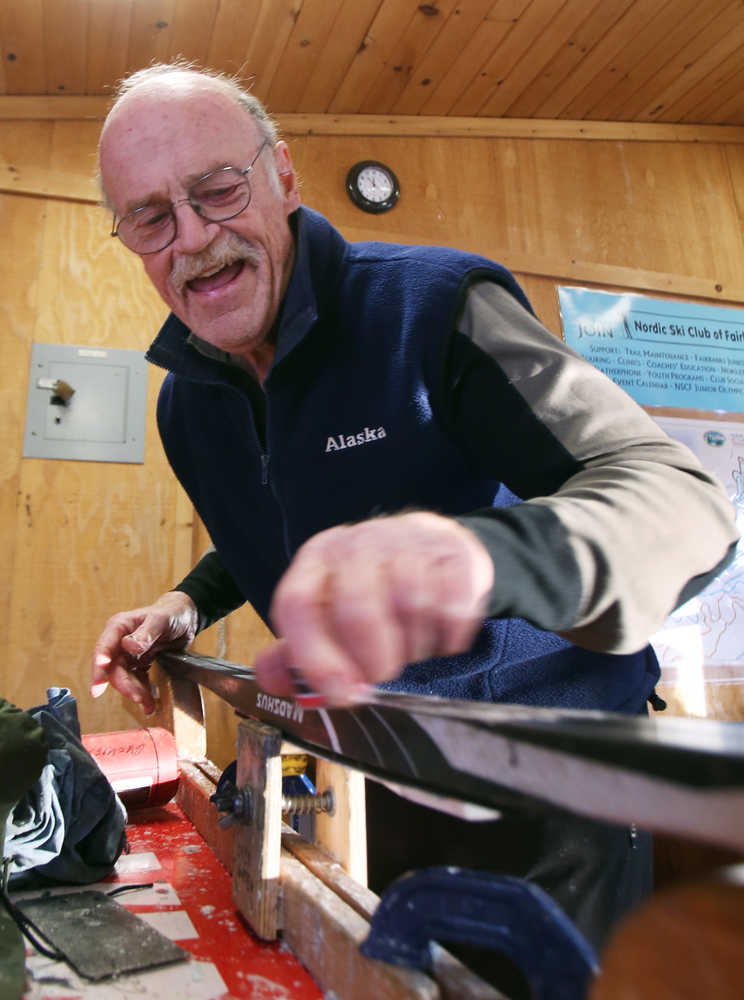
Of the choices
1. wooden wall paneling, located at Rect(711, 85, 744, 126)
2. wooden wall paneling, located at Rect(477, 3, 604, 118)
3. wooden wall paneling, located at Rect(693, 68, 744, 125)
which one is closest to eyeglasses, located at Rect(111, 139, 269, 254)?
wooden wall paneling, located at Rect(477, 3, 604, 118)

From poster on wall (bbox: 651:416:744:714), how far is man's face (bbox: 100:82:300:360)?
2.09 m

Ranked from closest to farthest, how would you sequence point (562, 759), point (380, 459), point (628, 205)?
point (562, 759)
point (380, 459)
point (628, 205)

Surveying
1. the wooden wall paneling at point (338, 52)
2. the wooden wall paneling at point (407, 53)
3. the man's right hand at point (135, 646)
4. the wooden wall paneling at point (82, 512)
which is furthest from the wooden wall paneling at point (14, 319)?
the wooden wall paneling at point (407, 53)

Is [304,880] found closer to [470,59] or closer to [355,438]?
[355,438]

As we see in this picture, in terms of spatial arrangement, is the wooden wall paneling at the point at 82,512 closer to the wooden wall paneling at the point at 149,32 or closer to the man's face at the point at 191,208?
the wooden wall paneling at the point at 149,32

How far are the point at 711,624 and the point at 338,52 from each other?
7.87 feet

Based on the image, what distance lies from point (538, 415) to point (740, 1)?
2524 millimetres

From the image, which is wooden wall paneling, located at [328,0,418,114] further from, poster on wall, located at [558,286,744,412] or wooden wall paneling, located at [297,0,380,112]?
poster on wall, located at [558,286,744,412]

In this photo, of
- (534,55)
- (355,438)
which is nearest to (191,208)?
(355,438)

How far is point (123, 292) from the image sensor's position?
7.76ft

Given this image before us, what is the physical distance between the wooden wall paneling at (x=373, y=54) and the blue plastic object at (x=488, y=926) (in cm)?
242

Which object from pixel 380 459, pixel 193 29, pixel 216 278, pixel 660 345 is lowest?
pixel 380 459

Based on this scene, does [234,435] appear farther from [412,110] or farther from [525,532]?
[412,110]

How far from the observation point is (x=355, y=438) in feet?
3.22
